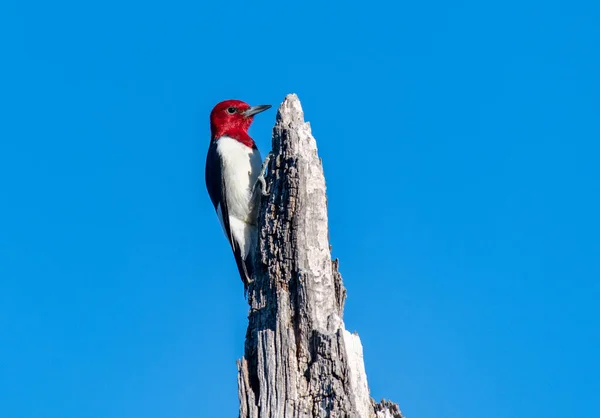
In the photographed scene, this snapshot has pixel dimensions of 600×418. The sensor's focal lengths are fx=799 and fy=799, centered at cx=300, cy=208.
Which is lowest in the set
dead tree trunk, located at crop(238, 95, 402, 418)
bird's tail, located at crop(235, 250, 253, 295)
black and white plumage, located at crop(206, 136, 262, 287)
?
dead tree trunk, located at crop(238, 95, 402, 418)

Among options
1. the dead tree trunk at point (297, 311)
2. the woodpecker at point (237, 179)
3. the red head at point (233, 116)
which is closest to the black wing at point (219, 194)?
the woodpecker at point (237, 179)

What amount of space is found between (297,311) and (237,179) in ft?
8.25

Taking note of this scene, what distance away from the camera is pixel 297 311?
5195 mm

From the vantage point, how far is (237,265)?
7.46m

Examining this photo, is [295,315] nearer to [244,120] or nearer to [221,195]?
[221,195]

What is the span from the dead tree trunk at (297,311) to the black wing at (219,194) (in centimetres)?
157

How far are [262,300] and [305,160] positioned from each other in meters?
1.01

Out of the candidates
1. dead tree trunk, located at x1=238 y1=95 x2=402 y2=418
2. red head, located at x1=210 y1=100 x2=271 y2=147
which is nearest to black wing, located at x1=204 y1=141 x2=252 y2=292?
red head, located at x1=210 y1=100 x2=271 y2=147

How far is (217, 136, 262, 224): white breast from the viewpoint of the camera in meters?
7.36

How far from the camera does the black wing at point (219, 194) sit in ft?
24.1

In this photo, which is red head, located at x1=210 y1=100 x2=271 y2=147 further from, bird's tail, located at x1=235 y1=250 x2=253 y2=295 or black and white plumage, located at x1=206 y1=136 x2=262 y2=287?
bird's tail, located at x1=235 y1=250 x2=253 y2=295

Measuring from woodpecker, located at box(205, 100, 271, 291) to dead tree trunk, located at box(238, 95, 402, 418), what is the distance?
1.40 meters

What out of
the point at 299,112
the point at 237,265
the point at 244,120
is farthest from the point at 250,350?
the point at 244,120

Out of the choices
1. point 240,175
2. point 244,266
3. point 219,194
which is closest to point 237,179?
point 240,175
